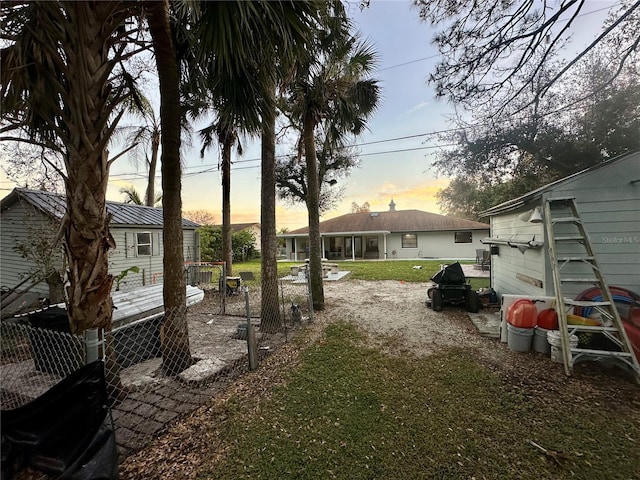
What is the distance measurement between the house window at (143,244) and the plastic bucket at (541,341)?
513 inches

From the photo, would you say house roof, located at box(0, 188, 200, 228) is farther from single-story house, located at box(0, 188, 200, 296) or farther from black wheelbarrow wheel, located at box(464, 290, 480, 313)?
black wheelbarrow wheel, located at box(464, 290, 480, 313)

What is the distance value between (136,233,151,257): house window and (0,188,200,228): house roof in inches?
22.6

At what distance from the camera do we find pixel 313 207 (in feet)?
24.1

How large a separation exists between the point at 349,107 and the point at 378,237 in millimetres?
17086

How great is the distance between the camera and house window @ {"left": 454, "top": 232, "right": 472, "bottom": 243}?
20641 mm

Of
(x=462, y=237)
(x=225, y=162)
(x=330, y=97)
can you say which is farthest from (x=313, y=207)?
(x=462, y=237)

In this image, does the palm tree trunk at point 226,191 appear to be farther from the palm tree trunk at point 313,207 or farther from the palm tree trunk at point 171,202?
the palm tree trunk at point 171,202

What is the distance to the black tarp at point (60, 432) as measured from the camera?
6.23 feet

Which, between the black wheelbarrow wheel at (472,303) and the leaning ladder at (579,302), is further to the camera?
the black wheelbarrow wheel at (472,303)

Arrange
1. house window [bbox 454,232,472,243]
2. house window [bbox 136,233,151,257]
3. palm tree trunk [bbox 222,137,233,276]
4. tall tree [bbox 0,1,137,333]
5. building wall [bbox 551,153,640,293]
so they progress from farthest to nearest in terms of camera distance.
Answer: house window [bbox 454,232,472,243]
house window [bbox 136,233,151,257]
palm tree trunk [bbox 222,137,233,276]
building wall [bbox 551,153,640,293]
tall tree [bbox 0,1,137,333]

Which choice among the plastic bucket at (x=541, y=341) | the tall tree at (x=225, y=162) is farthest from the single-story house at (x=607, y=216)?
the tall tree at (x=225, y=162)

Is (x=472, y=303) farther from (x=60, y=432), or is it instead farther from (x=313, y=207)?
(x=60, y=432)

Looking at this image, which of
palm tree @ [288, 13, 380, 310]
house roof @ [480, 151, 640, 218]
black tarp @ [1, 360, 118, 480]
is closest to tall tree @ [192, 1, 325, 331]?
palm tree @ [288, 13, 380, 310]

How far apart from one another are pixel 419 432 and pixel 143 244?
479 inches
